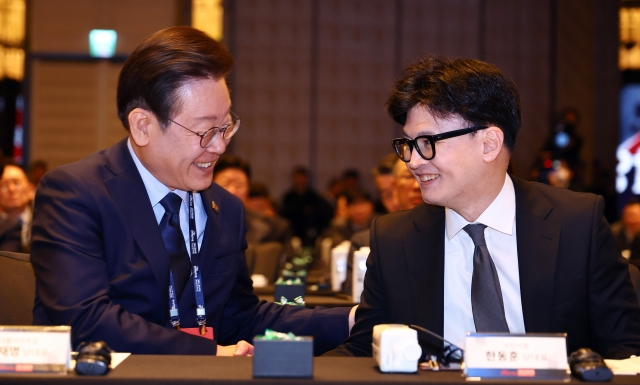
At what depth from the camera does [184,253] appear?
6.91 ft

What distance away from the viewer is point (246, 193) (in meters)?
5.42

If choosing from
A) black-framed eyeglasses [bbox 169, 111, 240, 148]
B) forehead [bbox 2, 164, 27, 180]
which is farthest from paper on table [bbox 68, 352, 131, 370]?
forehead [bbox 2, 164, 27, 180]

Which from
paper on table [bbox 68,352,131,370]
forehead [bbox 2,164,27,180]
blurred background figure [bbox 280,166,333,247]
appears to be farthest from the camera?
blurred background figure [bbox 280,166,333,247]

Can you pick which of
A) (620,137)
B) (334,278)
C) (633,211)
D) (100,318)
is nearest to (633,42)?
(620,137)

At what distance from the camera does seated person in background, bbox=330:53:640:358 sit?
193 centimetres

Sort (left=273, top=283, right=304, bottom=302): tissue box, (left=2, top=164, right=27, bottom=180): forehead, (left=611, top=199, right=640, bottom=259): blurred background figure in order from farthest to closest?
(left=611, top=199, right=640, bottom=259): blurred background figure → (left=2, top=164, right=27, bottom=180): forehead → (left=273, top=283, right=304, bottom=302): tissue box

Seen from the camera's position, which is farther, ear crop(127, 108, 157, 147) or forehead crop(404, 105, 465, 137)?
ear crop(127, 108, 157, 147)

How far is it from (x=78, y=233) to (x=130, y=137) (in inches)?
14.8

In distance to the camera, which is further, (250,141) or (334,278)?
(250,141)

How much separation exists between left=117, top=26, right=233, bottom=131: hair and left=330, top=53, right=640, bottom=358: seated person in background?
0.55 m

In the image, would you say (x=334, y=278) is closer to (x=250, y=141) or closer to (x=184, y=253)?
(x=184, y=253)

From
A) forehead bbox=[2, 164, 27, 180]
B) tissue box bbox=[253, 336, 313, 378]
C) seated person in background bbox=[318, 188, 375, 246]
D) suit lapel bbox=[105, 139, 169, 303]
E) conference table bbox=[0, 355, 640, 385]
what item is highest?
suit lapel bbox=[105, 139, 169, 303]

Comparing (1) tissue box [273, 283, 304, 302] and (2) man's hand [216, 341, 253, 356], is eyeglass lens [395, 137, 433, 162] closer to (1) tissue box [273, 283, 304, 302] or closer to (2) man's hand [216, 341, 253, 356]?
(2) man's hand [216, 341, 253, 356]

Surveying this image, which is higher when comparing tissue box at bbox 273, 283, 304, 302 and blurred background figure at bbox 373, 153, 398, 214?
blurred background figure at bbox 373, 153, 398, 214
